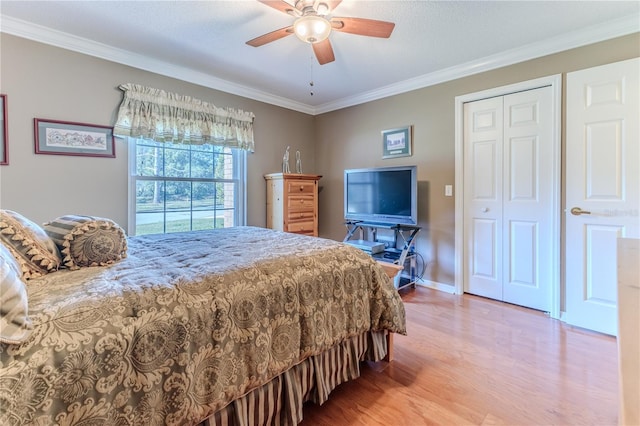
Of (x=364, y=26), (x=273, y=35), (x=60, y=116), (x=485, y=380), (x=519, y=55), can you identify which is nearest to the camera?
(x=485, y=380)

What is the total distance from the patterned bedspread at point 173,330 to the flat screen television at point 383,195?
5.48 ft

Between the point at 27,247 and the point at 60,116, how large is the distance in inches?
75.5

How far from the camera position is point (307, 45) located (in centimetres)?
260

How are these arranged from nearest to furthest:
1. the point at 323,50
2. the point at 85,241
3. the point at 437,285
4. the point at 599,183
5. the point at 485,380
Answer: the point at 85,241 < the point at 485,380 < the point at 323,50 < the point at 599,183 < the point at 437,285

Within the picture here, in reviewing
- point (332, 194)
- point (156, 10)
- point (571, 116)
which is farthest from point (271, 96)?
point (571, 116)

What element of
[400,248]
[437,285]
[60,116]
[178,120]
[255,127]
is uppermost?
[255,127]

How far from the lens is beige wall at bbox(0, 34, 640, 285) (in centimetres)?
231

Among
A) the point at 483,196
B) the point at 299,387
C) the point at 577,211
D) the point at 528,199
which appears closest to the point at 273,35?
the point at 299,387

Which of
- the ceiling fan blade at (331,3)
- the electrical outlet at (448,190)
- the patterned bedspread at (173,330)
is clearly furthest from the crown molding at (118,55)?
the electrical outlet at (448,190)

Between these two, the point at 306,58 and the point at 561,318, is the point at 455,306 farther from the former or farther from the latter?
the point at 306,58

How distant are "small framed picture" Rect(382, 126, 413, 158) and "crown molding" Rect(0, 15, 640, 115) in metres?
0.46

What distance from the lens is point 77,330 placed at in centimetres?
83

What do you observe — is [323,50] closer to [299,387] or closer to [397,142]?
[397,142]

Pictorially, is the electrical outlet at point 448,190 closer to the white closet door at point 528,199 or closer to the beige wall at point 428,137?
the beige wall at point 428,137
